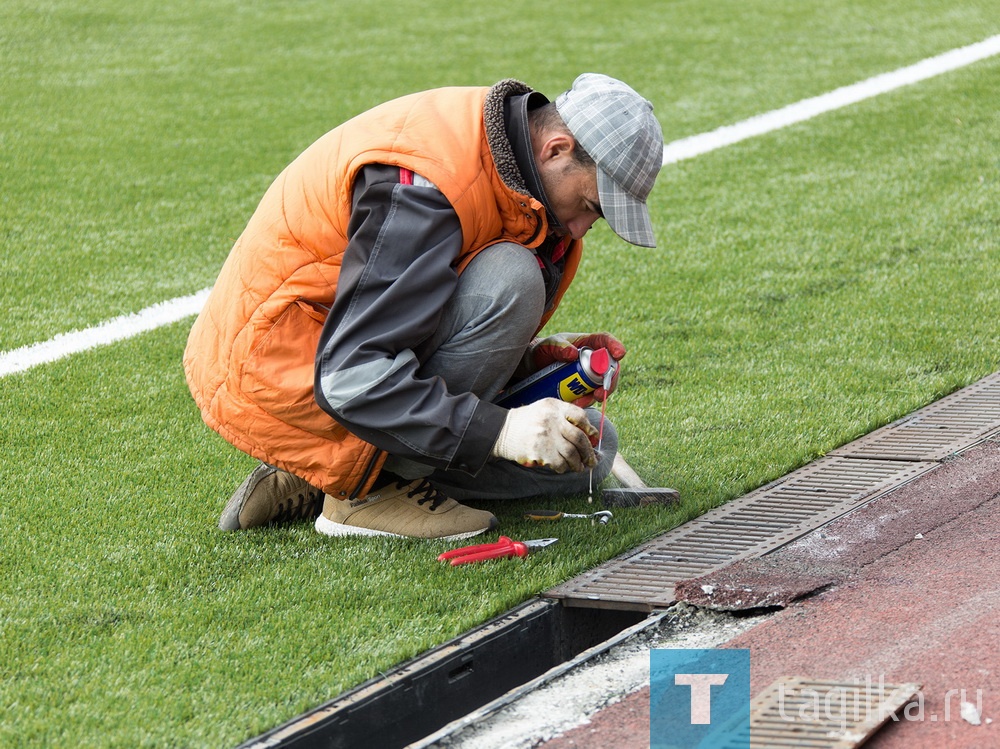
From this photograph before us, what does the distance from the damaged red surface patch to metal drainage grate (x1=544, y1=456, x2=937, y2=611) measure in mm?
49

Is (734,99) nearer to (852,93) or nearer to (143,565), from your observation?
(852,93)

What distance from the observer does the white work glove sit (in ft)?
9.76

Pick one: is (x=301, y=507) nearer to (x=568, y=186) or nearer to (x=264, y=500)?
(x=264, y=500)

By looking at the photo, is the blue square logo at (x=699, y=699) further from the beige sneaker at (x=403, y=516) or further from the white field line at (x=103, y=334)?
the white field line at (x=103, y=334)

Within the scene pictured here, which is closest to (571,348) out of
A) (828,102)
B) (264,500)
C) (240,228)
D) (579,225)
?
(579,225)

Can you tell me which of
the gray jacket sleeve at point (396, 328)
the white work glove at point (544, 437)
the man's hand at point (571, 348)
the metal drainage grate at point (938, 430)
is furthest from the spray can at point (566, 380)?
the metal drainage grate at point (938, 430)

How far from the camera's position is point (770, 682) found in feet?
8.48

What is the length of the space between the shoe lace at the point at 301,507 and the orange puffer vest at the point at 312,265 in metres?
0.24

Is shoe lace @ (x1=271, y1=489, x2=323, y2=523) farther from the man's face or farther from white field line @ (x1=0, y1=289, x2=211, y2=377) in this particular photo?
white field line @ (x1=0, y1=289, x2=211, y2=377)

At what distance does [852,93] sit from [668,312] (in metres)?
4.26

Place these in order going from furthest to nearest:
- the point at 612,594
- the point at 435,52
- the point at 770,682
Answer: the point at 435,52 → the point at 612,594 → the point at 770,682

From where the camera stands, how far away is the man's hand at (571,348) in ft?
11.3

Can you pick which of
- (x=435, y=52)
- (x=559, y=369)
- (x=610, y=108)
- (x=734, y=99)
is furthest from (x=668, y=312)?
(x=435, y=52)

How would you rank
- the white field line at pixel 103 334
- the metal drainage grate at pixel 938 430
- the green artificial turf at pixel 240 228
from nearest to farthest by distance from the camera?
the green artificial turf at pixel 240 228 < the metal drainage grate at pixel 938 430 < the white field line at pixel 103 334
